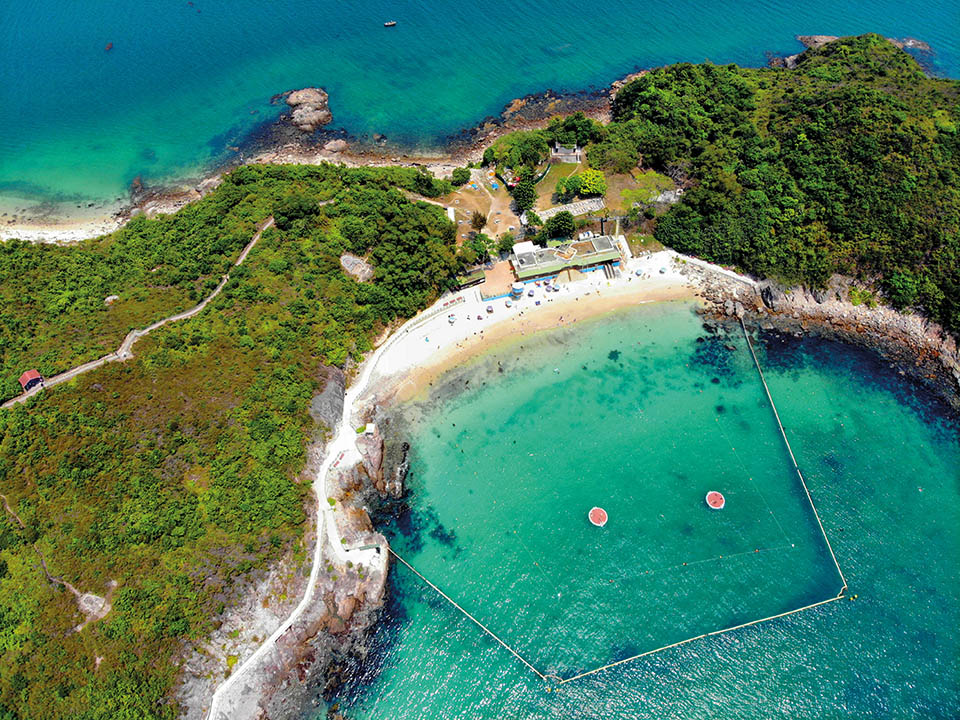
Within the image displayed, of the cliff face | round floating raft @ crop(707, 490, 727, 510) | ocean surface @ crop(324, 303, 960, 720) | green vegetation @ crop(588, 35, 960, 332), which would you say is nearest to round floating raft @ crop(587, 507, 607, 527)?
ocean surface @ crop(324, 303, 960, 720)

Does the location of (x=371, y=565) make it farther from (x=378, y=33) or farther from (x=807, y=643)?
(x=378, y=33)

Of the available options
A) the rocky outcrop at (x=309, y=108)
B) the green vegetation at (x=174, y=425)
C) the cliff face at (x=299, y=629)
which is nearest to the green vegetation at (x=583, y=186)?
the green vegetation at (x=174, y=425)

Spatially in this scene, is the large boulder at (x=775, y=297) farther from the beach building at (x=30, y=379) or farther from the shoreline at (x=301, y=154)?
the beach building at (x=30, y=379)

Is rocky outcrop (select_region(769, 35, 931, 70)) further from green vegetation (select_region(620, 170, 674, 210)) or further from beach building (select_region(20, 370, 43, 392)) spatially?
beach building (select_region(20, 370, 43, 392))

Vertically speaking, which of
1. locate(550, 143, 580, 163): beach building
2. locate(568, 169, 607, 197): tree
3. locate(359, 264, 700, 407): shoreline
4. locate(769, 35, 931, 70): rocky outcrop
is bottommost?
locate(359, 264, 700, 407): shoreline

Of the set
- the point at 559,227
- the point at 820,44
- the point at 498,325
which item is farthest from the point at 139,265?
the point at 820,44

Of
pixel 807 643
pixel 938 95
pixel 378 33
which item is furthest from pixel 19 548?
pixel 938 95
